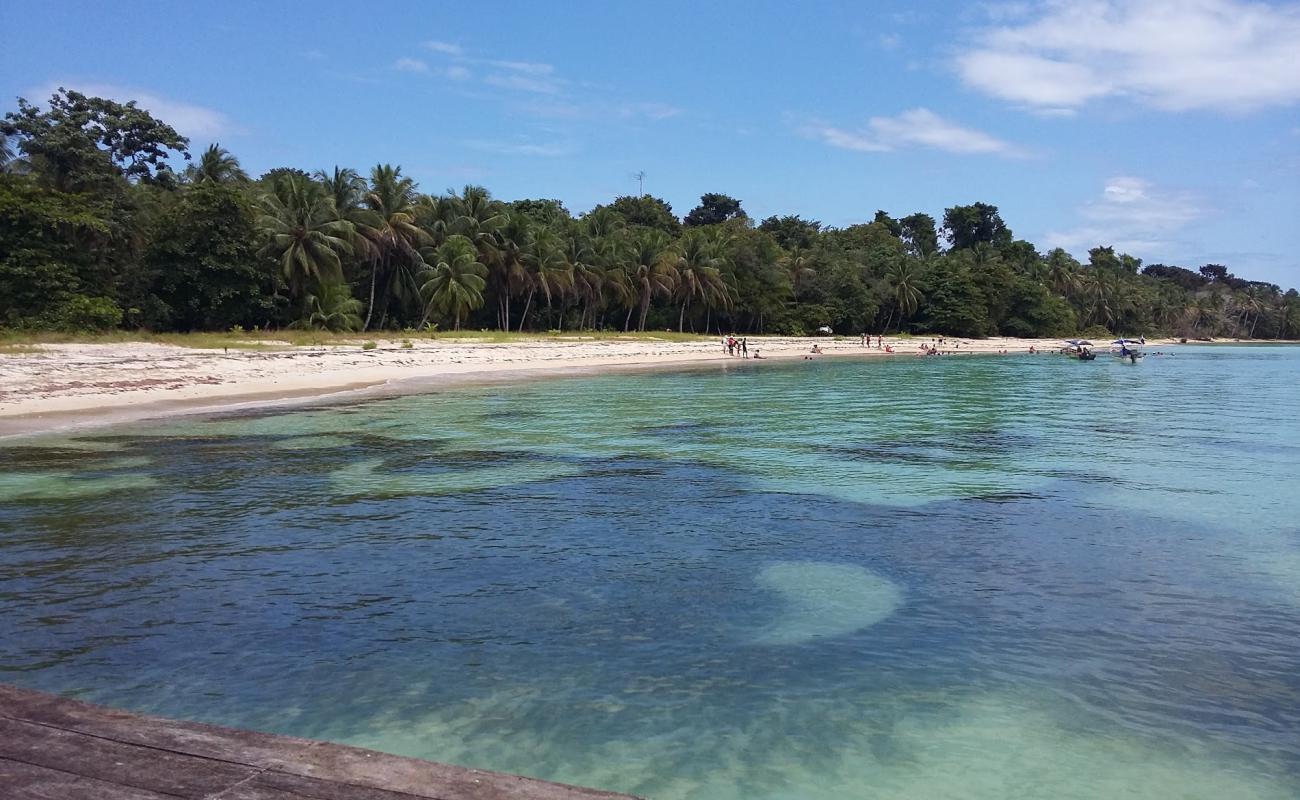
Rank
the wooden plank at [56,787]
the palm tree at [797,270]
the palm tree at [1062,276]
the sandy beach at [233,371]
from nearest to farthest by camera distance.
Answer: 1. the wooden plank at [56,787]
2. the sandy beach at [233,371]
3. the palm tree at [797,270]
4. the palm tree at [1062,276]

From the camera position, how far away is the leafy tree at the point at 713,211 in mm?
113812

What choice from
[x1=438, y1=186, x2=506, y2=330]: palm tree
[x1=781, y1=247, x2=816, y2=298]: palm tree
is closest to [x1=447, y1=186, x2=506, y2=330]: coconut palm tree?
[x1=438, y1=186, x2=506, y2=330]: palm tree

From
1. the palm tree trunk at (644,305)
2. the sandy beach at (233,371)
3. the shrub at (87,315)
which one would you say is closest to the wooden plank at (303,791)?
the sandy beach at (233,371)

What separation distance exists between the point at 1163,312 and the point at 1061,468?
14115 cm

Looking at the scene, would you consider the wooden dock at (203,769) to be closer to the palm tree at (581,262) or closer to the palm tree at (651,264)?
the palm tree at (581,262)

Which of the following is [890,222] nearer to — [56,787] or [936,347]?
[936,347]

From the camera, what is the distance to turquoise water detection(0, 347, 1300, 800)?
232 inches

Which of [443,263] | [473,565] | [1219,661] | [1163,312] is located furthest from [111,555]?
[1163,312]

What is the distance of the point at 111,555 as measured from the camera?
33.3ft

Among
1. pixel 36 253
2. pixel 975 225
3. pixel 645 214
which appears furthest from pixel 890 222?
pixel 36 253

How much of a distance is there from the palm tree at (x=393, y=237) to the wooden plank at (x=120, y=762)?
53650 millimetres

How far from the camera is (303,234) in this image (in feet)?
163

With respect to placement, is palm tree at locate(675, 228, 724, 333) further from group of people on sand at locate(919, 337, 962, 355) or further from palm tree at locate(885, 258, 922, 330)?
palm tree at locate(885, 258, 922, 330)

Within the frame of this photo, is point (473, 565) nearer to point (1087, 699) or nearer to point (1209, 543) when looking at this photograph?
point (1087, 699)
